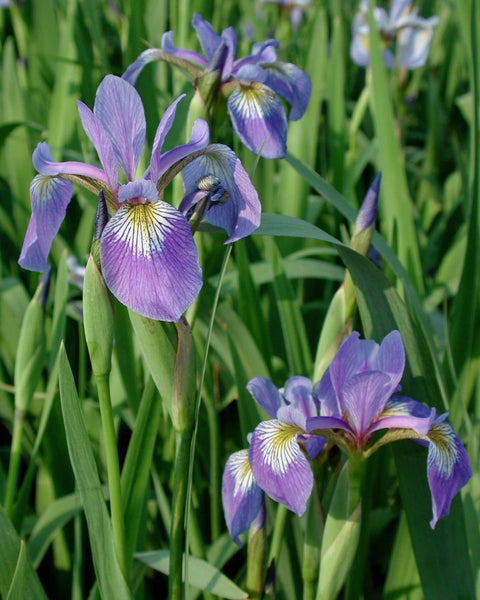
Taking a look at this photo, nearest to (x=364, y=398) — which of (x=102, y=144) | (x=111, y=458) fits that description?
(x=111, y=458)

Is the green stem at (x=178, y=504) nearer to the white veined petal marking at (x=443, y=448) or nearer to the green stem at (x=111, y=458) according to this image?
the green stem at (x=111, y=458)

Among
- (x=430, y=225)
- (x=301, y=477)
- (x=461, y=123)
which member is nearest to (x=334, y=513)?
(x=301, y=477)

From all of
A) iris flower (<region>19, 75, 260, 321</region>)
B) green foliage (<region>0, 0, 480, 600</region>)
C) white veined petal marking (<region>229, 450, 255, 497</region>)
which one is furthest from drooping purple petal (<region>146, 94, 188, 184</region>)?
white veined petal marking (<region>229, 450, 255, 497</region>)

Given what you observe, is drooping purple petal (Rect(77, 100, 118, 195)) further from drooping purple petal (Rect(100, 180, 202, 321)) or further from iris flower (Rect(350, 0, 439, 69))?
iris flower (Rect(350, 0, 439, 69))

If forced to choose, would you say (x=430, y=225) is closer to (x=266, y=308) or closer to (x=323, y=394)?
(x=266, y=308)

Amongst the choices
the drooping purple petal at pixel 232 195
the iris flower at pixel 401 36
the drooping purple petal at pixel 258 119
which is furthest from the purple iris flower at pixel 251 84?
the iris flower at pixel 401 36
